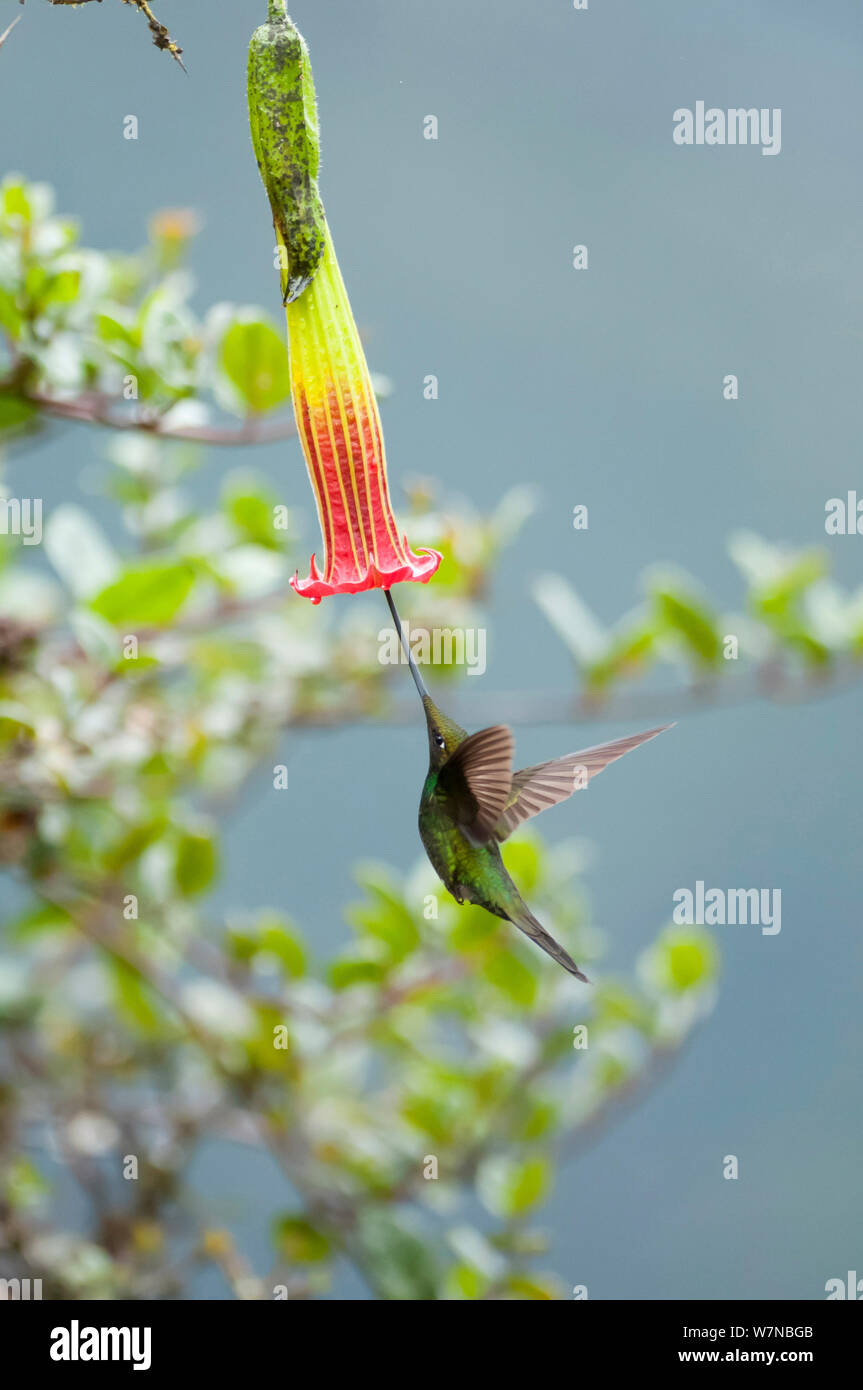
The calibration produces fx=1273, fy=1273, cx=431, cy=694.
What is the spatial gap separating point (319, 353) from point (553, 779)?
0.18 metres

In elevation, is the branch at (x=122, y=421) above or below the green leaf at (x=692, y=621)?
above

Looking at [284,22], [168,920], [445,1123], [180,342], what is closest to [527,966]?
[445,1123]

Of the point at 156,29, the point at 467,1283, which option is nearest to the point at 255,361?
the point at 156,29

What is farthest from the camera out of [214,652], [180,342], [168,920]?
[214,652]

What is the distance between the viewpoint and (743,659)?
2.67 feet

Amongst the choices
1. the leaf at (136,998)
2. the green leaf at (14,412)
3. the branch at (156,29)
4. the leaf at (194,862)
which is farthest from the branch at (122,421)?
the leaf at (136,998)

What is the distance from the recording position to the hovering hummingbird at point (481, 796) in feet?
1.14

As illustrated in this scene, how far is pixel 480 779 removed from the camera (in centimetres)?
36

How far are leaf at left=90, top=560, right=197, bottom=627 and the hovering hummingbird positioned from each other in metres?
0.23

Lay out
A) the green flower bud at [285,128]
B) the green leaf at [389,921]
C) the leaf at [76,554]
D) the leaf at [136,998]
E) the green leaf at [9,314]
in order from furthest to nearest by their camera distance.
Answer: the leaf at [136,998] < the green leaf at [389,921] < the leaf at [76,554] < the green leaf at [9,314] < the green flower bud at [285,128]

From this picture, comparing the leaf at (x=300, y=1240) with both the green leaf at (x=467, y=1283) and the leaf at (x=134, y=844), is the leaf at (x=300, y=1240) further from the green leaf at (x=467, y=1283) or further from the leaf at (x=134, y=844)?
the leaf at (x=134, y=844)

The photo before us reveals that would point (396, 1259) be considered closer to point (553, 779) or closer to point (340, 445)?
point (553, 779)

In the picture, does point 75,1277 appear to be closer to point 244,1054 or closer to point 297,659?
point 244,1054

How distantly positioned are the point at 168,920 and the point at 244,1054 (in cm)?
10
